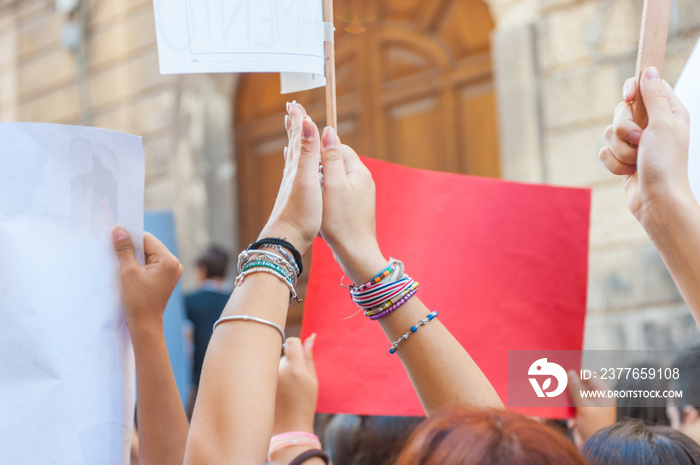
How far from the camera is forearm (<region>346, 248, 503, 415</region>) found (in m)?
1.01

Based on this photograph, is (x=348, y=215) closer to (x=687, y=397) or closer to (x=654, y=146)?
(x=654, y=146)

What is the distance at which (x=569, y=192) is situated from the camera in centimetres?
163

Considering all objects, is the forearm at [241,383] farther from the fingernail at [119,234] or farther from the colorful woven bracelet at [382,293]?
the fingernail at [119,234]

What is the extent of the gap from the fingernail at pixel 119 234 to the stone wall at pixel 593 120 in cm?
284

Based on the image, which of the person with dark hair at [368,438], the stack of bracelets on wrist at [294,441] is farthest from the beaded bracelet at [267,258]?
the person with dark hair at [368,438]

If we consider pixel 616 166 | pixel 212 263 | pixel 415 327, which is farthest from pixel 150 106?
pixel 415 327

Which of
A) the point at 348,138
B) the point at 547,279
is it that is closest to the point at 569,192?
the point at 547,279

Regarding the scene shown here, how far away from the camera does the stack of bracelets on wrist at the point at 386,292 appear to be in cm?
103

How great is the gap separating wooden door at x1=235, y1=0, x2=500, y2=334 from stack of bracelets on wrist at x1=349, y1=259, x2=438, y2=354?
3.55 m

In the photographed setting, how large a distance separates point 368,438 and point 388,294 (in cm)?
81

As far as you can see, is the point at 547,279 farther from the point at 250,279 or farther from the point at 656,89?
the point at 250,279

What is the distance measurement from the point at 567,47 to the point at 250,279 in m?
3.36

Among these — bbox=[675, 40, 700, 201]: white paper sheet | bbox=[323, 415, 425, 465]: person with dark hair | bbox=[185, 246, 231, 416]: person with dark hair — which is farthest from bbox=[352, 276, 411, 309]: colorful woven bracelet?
bbox=[185, 246, 231, 416]: person with dark hair

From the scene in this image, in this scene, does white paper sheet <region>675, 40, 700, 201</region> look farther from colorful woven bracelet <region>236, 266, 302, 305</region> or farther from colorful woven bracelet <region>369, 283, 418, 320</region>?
colorful woven bracelet <region>236, 266, 302, 305</region>
